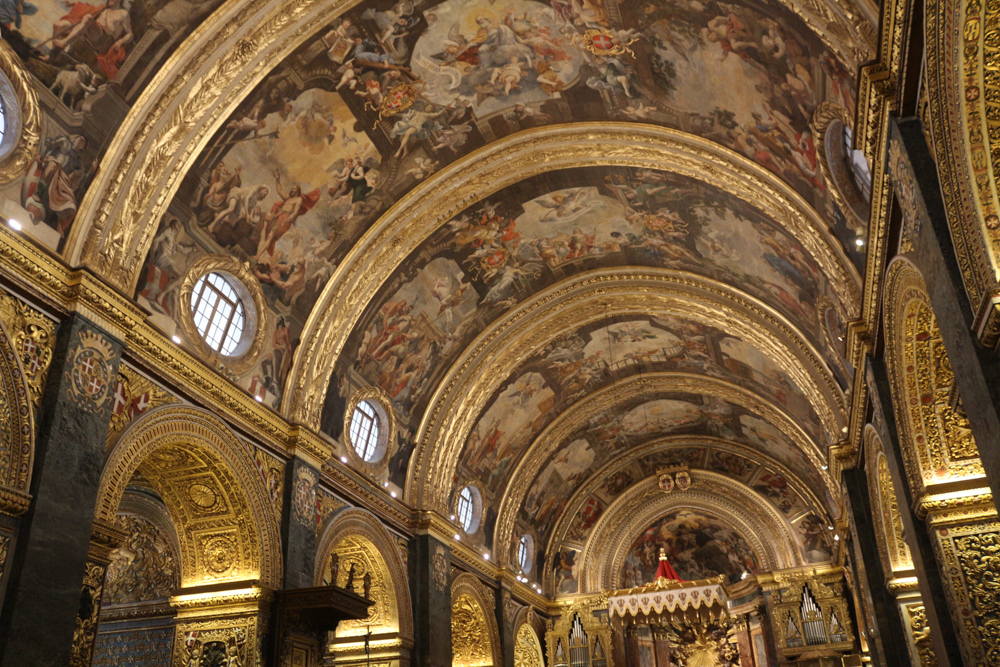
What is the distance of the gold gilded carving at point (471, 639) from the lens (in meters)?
22.2

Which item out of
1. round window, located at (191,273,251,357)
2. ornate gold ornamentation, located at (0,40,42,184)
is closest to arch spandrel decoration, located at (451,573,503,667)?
round window, located at (191,273,251,357)

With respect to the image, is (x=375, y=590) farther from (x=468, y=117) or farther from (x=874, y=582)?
(x=468, y=117)

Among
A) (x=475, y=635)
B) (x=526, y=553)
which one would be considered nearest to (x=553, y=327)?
(x=475, y=635)

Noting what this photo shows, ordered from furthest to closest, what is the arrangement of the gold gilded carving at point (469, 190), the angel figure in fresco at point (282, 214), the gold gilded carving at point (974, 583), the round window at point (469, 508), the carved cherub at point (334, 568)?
the round window at point (469, 508), the gold gilded carving at point (469, 190), the angel figure in fresco at point (282, 214), the carved cherub at point (334, 568), the gold gilded carving at point (974, 583)

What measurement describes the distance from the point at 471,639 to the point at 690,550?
1422 cm

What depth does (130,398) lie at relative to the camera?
11.3 m

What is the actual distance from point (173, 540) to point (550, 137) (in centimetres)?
1161

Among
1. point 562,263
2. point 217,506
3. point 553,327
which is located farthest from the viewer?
point 553,327

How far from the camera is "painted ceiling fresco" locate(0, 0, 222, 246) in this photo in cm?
1016

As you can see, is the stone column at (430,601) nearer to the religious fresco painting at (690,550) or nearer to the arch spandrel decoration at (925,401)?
the arch spandrel decoration at (925,401)

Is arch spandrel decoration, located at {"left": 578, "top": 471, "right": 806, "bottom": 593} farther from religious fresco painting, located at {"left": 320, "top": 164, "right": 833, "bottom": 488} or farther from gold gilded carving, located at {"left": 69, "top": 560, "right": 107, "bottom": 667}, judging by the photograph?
gold gilded carving, located at {"left": 69, "top": 560, "right": 107, "bottom": 667}

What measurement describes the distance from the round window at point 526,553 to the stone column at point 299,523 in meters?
13.0

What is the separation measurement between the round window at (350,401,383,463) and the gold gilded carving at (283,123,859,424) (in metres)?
1.92

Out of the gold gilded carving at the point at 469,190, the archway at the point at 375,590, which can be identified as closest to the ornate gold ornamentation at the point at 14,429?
the gold gilded carving at the point at 469,190
